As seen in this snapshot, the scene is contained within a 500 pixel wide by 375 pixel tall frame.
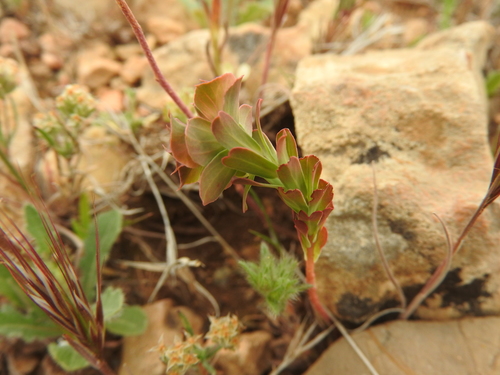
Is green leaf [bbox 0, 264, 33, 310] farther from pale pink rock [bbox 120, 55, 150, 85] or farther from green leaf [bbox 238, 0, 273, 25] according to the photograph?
green leaf [bbox 238, 0, 273, 25]

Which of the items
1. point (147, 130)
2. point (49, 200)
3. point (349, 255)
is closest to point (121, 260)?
point (49, 200)

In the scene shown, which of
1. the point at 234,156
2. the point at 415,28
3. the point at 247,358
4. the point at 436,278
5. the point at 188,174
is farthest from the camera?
the point at 415,28

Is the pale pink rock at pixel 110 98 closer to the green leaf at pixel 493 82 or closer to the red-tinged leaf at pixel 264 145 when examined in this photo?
the red-tinged leaf at pixel 264 145

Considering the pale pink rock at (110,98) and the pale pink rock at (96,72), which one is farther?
the pale pink rock at (96,72)

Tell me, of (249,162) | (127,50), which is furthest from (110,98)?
(249,162)

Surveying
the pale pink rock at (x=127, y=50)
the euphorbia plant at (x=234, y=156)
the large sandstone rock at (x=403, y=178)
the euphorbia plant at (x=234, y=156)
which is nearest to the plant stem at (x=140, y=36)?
the euphorbia plant at (x=234, y=156)

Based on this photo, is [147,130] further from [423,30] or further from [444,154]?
[423,30]

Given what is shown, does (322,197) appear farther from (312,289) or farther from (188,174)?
(312,289)
